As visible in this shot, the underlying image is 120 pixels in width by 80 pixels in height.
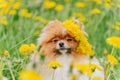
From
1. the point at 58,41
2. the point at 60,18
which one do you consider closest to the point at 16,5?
the point at 60,18

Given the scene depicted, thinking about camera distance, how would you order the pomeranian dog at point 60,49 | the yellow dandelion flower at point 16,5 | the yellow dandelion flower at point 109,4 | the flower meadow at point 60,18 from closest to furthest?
the pomeranian dog at point 60,49 < the flower meadow at point 60,18 < the yellow dandelion flower at point 109,4 < the yellow dandelion flower at point 16,5

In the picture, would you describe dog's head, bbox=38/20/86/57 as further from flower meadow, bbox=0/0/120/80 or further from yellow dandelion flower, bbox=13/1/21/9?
yellow dandelion flower, bbox=13/1/21/9

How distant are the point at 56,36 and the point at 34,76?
9.15 feet

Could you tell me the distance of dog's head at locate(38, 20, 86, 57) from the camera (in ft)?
19.6

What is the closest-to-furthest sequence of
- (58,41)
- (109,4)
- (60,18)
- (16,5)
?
(58,41) < (109,4) < (16,5) < (60,18)

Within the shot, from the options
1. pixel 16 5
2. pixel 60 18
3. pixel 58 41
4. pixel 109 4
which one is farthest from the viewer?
pixel 60 18

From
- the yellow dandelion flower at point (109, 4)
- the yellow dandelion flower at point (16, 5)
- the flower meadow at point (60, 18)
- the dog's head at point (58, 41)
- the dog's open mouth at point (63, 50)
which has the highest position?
the dog's head at point (58, 41)

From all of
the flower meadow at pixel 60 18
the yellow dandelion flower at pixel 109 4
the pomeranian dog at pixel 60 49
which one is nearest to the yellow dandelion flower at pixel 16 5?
the flower meadow at pixel 60 18

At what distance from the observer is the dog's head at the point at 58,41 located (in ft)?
19.6

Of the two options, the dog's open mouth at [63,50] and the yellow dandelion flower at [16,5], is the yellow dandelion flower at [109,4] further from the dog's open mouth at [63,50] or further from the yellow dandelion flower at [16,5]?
the dog's open mouth at [63,50]

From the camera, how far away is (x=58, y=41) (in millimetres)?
5996

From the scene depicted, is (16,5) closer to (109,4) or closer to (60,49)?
(109,4)

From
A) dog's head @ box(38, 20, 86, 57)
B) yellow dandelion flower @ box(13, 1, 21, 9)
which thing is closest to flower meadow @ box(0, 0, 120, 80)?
yellow dandelion flower @ box(13, 1, 21, 9)

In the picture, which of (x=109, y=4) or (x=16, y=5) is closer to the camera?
(x=109, y=4)
